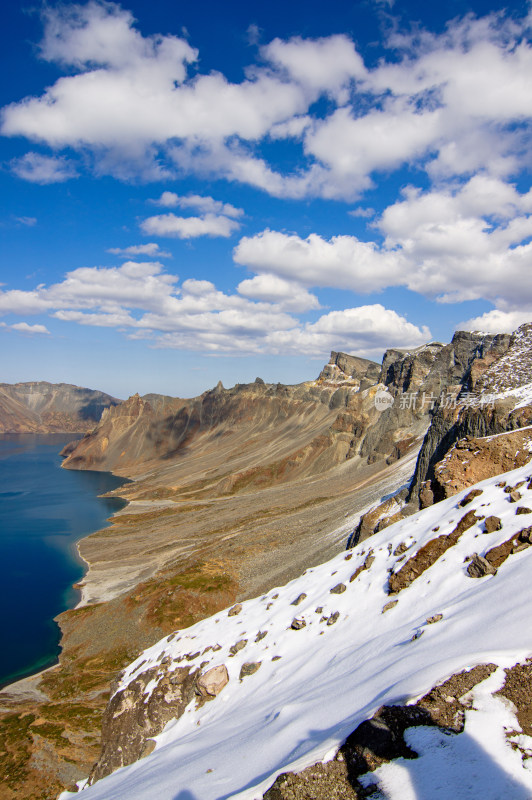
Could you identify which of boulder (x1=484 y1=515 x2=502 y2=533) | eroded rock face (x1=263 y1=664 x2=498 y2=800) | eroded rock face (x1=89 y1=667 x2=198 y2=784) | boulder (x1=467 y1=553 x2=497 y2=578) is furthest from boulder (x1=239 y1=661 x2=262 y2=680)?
boulder (x1=484 y1=515 x2=502 y2=533)

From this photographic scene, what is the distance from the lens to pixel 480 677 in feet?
31.1

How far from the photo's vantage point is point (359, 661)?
1503cm

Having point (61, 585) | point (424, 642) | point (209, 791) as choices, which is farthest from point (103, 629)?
point (424, 642)

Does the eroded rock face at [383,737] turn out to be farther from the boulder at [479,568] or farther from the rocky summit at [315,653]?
the boulder at [479,568]

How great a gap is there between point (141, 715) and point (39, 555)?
7746cm

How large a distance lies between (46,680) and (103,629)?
865 cm

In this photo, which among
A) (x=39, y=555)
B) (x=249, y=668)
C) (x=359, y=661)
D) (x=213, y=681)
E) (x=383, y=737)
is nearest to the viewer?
(x=383, y=737)

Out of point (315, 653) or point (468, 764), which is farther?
point (315, 653)

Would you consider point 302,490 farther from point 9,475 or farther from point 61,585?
point 9,475

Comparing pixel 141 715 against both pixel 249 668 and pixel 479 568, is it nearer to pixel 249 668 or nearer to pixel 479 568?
pixel 249 668

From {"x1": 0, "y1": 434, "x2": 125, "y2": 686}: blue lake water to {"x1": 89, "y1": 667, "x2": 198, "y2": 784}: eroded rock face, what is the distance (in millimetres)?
32616

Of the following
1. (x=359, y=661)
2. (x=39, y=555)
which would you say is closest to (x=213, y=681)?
(x=359, y=661)

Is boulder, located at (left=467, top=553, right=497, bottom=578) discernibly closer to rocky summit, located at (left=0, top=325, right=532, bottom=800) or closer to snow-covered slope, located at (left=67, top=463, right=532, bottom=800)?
rocky summit, located at (left=0, top=325, right=532, bottom=800)

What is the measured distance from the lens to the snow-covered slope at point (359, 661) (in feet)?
28.8
